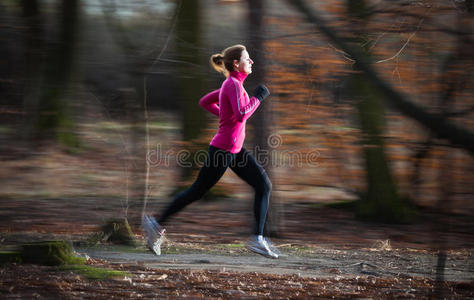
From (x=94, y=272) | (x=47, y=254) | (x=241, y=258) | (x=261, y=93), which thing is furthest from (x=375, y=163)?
(x=47, y=254)

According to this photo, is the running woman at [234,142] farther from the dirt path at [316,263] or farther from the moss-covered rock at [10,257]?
the moss-covered rock at [10,257]

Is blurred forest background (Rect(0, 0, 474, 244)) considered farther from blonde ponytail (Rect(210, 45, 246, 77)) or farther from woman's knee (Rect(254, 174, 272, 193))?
woman's knee (Rect(254, 174, 272, 193))

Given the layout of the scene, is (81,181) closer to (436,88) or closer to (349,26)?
(349,26)

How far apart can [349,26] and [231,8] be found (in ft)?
6.08

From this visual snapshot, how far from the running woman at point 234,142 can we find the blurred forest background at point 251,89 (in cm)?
158

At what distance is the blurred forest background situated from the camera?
7879mm

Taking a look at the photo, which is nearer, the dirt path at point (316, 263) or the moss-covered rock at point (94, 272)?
the moss-covered rock at point (94, 272)

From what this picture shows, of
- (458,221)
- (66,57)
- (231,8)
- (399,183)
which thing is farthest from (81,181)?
(458,221)

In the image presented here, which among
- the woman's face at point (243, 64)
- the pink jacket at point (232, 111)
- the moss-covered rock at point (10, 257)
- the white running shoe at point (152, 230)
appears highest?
the woman's face at point (243, 64)

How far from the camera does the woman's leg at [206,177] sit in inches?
222

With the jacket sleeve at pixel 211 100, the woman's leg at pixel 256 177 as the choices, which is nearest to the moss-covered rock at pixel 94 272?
the woman's leg at pixel 256 177

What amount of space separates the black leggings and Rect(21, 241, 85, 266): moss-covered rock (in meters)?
1.11

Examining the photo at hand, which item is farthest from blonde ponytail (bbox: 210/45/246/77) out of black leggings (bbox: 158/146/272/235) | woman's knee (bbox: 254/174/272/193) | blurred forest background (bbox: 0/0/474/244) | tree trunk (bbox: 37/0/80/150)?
tree trunk (bbox: 37/0/80/150)

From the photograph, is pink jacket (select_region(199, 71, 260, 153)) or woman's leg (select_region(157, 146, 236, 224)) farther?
woman's leg (select_region(157, 146, 236, 224))
